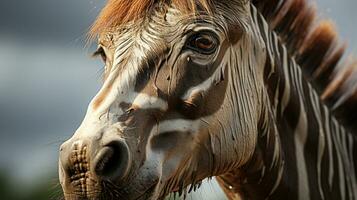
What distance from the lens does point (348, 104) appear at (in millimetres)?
7082

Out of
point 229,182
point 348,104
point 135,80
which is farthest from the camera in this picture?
point 348,104

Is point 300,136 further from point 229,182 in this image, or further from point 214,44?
point 214,44

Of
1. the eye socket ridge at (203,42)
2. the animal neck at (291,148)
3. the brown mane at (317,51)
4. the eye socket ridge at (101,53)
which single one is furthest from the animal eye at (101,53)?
the brown mane at (317,51)

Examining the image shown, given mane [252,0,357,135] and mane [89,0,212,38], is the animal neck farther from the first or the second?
mane [89,0,212,38]

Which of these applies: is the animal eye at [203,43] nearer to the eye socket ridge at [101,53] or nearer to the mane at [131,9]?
the mane at [131,9]

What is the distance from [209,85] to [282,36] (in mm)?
1276

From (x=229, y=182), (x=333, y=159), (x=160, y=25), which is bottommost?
(x=229, y=182)

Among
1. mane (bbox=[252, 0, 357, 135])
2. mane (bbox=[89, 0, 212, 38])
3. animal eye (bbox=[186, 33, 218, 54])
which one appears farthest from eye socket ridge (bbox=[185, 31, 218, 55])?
mane (bbox=[252, 0, 357, 135])

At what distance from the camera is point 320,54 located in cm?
712

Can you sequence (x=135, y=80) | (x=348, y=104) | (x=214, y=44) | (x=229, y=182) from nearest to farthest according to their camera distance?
(x=135, y=80) < (x=214, y=44) < (x=229, y=182) < (x=348, y=104)

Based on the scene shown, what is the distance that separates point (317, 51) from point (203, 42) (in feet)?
5.19

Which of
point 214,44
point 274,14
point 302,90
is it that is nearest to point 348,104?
point 302,90

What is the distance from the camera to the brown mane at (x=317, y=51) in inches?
271

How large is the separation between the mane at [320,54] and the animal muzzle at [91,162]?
2.23 meters
